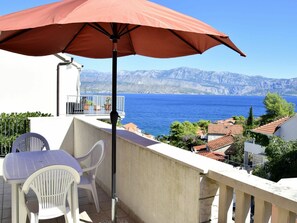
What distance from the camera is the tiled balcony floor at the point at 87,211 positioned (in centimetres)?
361

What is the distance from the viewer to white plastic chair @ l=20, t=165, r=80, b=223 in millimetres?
2707

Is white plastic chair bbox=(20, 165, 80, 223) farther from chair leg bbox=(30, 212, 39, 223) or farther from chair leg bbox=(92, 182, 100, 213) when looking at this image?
chair leg bbox=(92, 182, 100, 213)

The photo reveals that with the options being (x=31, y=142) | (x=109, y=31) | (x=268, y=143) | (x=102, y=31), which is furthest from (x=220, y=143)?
(x=102, y=31)

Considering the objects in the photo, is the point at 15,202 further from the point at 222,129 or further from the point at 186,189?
the point at 222,129

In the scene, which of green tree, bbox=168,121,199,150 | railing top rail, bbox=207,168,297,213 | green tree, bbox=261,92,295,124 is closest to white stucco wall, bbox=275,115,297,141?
green tree, bbox=261,92,295,124

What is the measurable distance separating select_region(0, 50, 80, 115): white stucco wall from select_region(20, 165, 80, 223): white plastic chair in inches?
510

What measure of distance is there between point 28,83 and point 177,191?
14.0 m

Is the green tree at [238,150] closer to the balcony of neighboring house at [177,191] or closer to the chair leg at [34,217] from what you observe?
the balcony of neighboring house at [177,191]

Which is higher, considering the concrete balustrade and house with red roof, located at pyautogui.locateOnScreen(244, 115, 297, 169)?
the concrete balustrade

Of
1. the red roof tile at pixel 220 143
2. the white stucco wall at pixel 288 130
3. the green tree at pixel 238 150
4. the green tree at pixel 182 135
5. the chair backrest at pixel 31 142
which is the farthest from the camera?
the green tree at pixel 182 135

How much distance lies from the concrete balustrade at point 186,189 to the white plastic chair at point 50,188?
0.82 meters

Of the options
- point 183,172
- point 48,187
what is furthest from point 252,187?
point 48,187

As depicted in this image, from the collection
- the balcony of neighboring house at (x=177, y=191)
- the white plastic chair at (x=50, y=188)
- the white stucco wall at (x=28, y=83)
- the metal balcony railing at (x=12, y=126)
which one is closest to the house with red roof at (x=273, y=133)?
the white stucco wall at (x=28, y=83)

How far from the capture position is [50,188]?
110 inches
